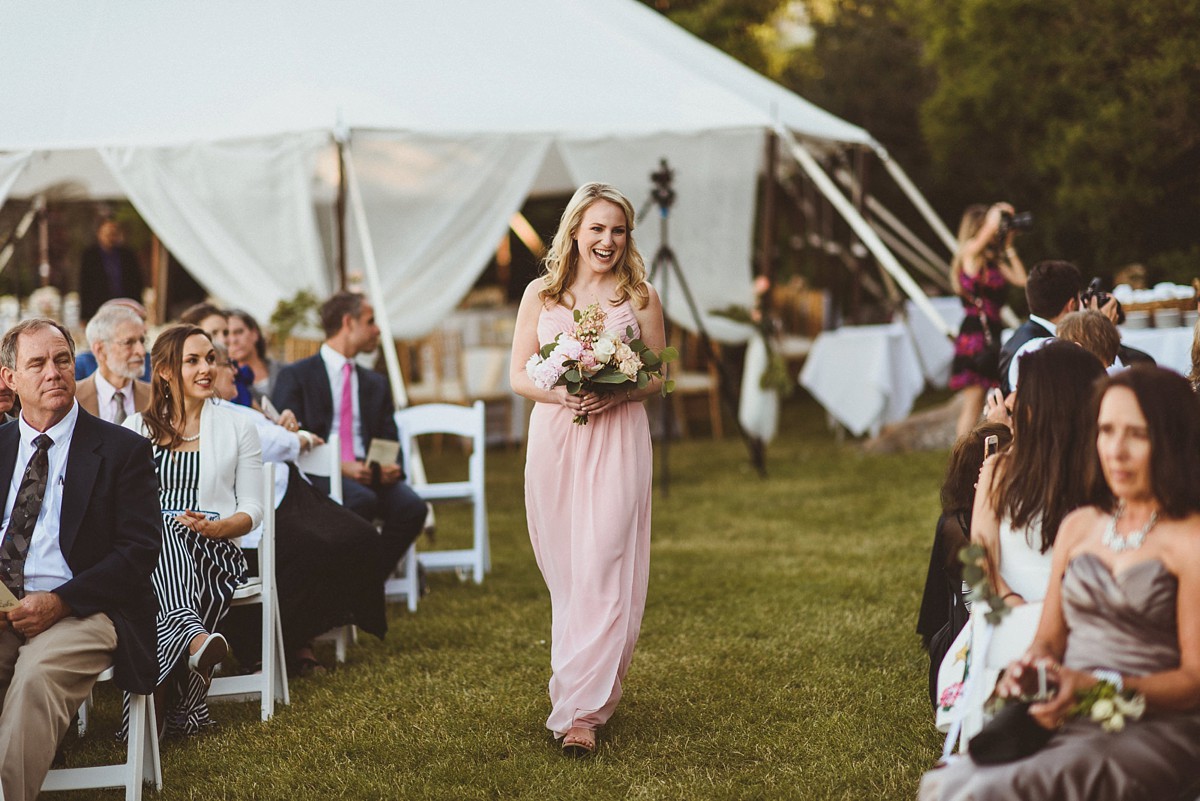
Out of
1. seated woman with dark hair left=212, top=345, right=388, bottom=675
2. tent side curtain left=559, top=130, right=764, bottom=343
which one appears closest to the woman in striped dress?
seated woman with dark hair left=212, top=345, right=388, bottom=675

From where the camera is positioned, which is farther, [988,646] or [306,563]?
[306,563]

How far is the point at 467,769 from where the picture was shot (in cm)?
423

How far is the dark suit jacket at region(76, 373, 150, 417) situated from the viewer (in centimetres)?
548

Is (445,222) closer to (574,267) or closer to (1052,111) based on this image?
(574,267)

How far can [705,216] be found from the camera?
10.7 m

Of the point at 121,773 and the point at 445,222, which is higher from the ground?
the point at 445,222

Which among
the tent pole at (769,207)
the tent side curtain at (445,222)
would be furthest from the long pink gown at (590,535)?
the tent pole at (769,207)

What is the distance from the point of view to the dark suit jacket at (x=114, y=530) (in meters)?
3.79

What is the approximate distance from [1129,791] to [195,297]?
529 inches

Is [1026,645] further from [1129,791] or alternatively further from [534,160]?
[534,160]

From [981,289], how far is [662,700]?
4782 millimetres

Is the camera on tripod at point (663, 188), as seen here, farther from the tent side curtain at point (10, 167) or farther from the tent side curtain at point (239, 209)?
the tent side curtain at point (10, 167)

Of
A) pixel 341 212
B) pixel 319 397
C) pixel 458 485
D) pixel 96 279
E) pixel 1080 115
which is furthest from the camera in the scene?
pixel 1080 115

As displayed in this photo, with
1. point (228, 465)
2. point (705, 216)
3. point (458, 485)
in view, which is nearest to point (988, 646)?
point (228, 465)
